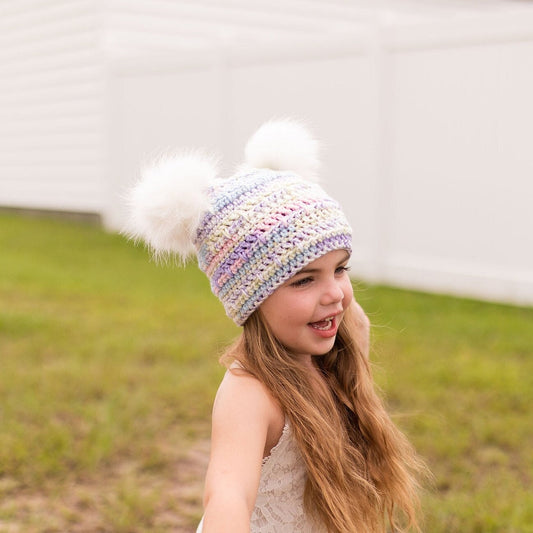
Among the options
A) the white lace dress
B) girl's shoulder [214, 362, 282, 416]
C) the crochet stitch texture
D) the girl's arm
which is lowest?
the white lace dress

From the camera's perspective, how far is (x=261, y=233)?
176 cm

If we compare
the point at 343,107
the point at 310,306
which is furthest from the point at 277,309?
the point at 343,107

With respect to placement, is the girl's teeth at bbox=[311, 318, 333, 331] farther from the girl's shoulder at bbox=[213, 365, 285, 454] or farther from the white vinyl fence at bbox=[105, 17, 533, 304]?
the white vinyl fence at bbox=[105, 17, 533, 304]

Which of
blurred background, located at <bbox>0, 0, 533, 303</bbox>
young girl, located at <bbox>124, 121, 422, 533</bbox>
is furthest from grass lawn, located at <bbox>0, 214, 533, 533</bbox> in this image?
young girl, located at <bbox>124, 121, 422, 533</bbox>

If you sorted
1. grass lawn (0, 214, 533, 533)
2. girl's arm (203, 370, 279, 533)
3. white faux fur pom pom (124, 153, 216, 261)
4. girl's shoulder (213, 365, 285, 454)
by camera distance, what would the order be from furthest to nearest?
1. grass lawn (0, 214, 533, 533)
2. white faux fur pom pom (124, 153, 216, 261)
3. girl's shoulder (213, 365, 285, 454)
4. girl's arm (203, 370, 279, 533)

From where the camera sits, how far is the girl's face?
1.76m

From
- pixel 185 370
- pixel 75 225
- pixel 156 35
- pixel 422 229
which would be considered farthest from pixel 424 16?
pixel 185 370

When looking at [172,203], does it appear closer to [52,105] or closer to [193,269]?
[193,269]

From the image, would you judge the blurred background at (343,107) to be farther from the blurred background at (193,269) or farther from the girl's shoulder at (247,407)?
the girl's shoulder at (247,407)

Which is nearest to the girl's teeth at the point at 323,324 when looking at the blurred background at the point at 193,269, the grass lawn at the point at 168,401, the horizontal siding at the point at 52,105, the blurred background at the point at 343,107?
the blurred background at the point at 193,269

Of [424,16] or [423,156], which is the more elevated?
[424,16]

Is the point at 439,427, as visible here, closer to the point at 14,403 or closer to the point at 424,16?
the point at 14,403

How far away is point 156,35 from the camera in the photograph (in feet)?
35.8

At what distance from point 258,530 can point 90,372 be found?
278cm
